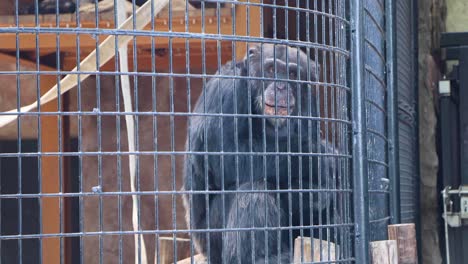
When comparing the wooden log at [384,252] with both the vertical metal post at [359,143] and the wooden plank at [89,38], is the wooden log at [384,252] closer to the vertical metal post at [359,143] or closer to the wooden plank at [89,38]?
the vertical metal post at [359,143]

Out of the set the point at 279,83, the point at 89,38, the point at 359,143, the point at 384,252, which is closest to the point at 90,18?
the point at 89,38

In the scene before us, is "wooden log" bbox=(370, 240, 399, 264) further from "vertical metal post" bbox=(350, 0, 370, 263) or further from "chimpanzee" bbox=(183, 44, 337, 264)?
"chimpanzee" bbox=(183, 44, 337, 264)

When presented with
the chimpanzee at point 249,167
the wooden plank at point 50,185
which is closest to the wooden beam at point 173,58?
the wooden plank at point 50,185

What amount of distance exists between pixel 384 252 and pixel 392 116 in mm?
1279

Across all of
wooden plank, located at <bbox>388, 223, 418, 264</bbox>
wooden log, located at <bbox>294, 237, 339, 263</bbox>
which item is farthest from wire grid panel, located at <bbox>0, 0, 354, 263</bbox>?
wooden plank, located at <bbox>388, 223, 418, 264</bbox>

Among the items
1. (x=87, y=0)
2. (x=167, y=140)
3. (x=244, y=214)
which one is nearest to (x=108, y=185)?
(x=167, y=140)

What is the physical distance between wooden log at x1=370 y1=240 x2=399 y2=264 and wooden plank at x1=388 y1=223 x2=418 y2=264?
107 millimetres

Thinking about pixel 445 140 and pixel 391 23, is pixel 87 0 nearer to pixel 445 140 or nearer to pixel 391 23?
pixel 391 23

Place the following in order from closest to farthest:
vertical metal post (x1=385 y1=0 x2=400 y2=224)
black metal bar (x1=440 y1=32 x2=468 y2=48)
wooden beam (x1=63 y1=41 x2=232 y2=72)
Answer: vertical metal post (x1=385 y1=0 x2=400 y2=224) → wooden beam (x1=63 y1=41 x2=232 y2=72) → black metal bar (x1=440 y1=32 x2=468 y2=48)

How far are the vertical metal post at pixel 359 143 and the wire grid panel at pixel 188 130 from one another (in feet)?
0.11

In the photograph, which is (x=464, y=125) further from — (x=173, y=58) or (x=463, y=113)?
(x=173, y=58)

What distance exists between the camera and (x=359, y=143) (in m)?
3.61

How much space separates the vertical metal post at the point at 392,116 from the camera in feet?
15.5

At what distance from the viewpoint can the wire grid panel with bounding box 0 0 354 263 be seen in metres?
3.05
